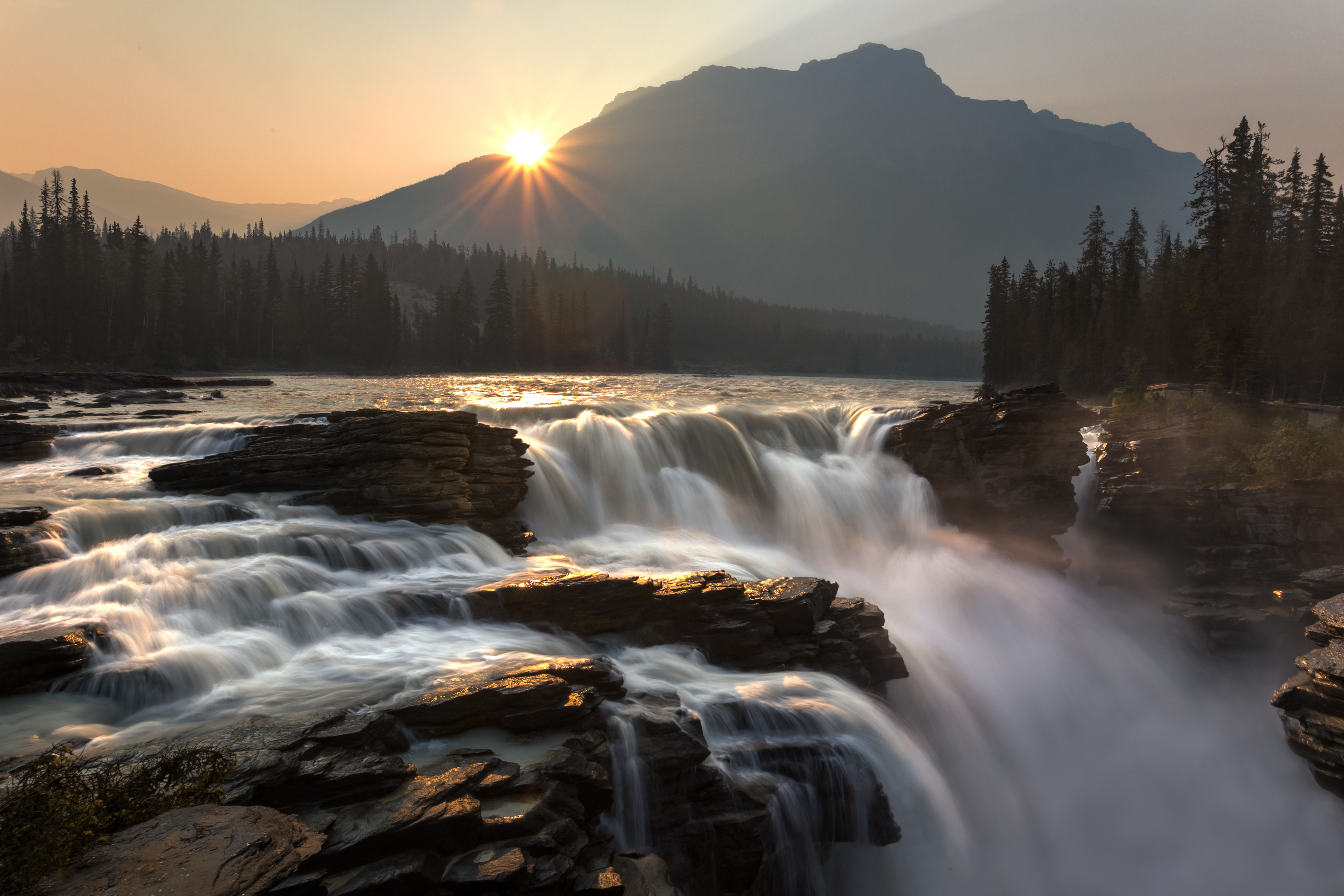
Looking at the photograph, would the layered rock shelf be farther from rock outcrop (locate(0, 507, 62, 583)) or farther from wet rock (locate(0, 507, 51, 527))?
wet rock (locate(0, 507, 51, 527))

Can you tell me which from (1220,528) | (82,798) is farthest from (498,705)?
(1220,528)

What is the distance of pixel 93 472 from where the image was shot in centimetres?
1670

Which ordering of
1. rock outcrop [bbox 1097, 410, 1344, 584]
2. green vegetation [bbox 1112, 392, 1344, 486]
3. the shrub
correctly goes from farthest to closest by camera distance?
green vegetation [bbox 1112, 392, 1344, 486] → the shrub → rock outcrop [bbox 1097, 410, 1344, 584]

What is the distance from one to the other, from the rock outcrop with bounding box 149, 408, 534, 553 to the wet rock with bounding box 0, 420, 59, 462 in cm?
653

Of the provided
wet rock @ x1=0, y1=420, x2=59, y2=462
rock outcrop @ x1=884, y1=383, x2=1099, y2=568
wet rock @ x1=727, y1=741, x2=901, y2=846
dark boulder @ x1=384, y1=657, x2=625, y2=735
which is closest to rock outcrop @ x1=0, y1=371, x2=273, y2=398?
wet rock @ x1=0, y1=420, x2=59, y2=462

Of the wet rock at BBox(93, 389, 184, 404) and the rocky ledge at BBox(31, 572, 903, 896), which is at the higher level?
the wet rock at BBox(93, 389, 184, 404)

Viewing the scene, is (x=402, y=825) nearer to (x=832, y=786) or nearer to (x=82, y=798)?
(x=82, y=798)

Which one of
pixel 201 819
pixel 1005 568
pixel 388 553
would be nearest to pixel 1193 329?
pixel 1005 568

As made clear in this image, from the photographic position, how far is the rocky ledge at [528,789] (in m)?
5.01

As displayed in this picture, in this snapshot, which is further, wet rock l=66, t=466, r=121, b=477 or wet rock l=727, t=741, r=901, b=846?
wet rock l=66, t=466, r=121, b=477

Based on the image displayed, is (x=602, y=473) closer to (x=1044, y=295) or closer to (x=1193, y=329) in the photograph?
(x=1193, y=329)

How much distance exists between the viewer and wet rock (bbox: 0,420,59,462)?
18625 mm

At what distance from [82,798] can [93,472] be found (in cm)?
1556

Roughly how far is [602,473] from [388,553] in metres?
9.29
